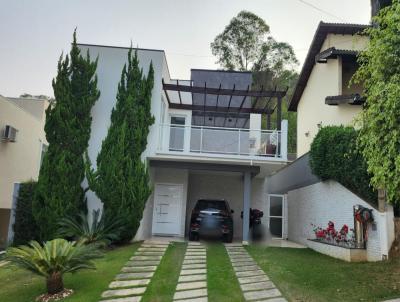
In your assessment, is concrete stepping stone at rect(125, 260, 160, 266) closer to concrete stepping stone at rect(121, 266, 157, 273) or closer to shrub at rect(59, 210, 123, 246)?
concrete stepping stone at rect(121, 266, 157, 273)

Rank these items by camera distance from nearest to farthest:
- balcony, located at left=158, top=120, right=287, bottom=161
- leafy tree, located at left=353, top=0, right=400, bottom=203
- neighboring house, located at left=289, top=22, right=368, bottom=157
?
leafy tree, located at left=353, top=0, right=400, bottom=203 → balcony, located at left=158, top=120, right=287, bottom=161 → neighboring house, located at left=289, top=22, right=368, bottom=157

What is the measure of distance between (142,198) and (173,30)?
7511mm

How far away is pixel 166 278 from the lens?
791 cm

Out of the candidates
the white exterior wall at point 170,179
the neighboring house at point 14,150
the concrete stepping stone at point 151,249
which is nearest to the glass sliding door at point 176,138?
the white exterior wall at point 170,179

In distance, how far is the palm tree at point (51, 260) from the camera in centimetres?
674

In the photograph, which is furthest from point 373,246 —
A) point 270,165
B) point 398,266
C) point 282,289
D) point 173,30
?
point 173,30

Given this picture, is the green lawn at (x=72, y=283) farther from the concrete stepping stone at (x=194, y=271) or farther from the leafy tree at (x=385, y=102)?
the leafy tree at (x=385, y=102)

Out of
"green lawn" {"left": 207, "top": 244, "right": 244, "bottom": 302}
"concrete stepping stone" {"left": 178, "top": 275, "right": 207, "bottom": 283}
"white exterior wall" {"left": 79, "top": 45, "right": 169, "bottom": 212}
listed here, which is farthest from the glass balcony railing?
"concrete stepping stone" {"left": 178, "top": 275, "right": 207, "bottom": 283}

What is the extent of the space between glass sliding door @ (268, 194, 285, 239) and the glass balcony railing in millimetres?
4864

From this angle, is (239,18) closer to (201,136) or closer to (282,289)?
(201,136)

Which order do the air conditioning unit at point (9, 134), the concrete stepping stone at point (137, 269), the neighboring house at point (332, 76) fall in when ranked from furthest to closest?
the air conditioning unit at point (9, 134) < the neighboring house at point (332, 76) < the concrete stepping stone at point (137, 269)

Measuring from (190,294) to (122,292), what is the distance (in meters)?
1.30

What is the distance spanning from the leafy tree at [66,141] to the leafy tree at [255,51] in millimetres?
21797

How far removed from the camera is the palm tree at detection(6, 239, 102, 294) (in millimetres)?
6738
